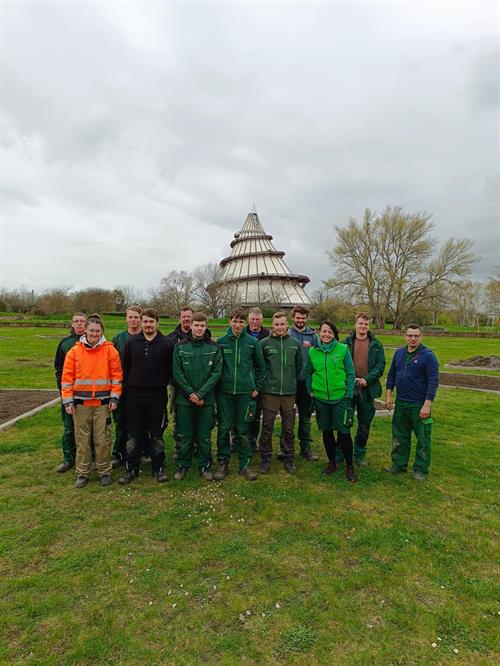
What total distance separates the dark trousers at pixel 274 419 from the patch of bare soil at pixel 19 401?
193 inches

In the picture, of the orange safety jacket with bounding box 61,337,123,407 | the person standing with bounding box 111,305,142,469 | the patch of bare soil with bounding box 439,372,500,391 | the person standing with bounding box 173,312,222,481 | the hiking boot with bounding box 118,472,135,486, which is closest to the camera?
the orange safety jacket with bounding box 61,337,123,407

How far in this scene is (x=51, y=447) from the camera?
217 inches

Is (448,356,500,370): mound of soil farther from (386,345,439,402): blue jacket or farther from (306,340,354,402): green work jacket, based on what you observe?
(306,340,354,402): green work jacket

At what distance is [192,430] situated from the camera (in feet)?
15.5

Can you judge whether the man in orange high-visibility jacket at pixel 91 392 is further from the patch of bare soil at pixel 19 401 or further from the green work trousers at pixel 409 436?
the green work trousers at pixel 409 436

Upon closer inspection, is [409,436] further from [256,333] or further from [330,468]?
[256,333]

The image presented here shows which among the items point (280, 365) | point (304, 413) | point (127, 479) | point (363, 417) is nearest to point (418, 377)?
point (363, 417)

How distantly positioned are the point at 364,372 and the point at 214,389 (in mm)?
2065

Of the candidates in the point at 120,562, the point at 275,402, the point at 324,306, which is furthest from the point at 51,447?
the point at 324,306

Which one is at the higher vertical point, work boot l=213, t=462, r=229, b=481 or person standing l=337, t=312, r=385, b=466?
person standing l=337, t=312, r=385, b=466

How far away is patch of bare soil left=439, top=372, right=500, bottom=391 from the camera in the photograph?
1123 centimetres

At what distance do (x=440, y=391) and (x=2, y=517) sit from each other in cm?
1023

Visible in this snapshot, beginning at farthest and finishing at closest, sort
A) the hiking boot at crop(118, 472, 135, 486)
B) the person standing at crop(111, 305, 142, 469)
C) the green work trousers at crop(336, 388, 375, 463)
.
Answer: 1. the green work trousers at crop(336, 388, 375, 463)
2. the person standing at crop(111, 305, 142, 469)
3. the hiking boot at crop(118, 472, 135, 486)

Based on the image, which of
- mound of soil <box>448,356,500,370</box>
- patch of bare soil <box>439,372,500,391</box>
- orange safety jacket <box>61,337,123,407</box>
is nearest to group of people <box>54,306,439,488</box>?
orange safety jacket <box>61,337,123,407</box>
